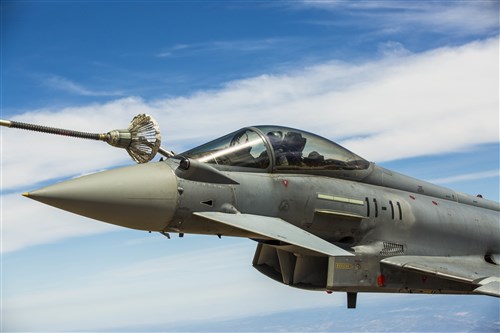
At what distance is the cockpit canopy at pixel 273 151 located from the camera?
1027 centimetres

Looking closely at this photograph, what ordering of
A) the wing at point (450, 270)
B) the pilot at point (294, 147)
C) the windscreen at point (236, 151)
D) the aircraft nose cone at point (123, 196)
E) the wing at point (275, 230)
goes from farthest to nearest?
1. the wing at point (450, 270)
2. the pilot at point (294, 147)
3. the windscreen at point (236, 151)
4. the wing at point (275, 230)
5. the aircraft nose cone at point (123, 196)

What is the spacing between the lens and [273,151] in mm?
10594

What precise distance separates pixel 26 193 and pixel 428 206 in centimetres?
757

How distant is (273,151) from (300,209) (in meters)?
1.03

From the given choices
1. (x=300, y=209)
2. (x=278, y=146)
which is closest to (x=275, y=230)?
(x=300, y=209)

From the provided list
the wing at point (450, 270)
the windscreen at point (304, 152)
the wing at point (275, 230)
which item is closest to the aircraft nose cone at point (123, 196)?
the wing at point (275, 230)

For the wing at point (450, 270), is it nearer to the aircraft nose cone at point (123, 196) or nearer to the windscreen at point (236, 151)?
the windscreen at point (236, 151)

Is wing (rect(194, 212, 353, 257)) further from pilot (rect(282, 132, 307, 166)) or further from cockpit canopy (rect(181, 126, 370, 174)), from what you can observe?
pilot (rect(282, 132, 307, 166))

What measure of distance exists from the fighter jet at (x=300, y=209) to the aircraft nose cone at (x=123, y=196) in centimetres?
1

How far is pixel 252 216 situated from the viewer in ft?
32.3

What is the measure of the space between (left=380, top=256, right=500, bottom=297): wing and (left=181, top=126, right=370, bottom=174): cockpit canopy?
191 centimetres

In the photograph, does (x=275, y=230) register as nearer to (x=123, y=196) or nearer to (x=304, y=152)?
(x=304, y=152)

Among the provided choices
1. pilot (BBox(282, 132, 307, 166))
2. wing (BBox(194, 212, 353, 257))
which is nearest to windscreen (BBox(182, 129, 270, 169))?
pilot (BBox(282, 132, 307, 166))

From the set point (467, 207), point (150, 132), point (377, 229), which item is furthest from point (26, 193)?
point (467, 207)
